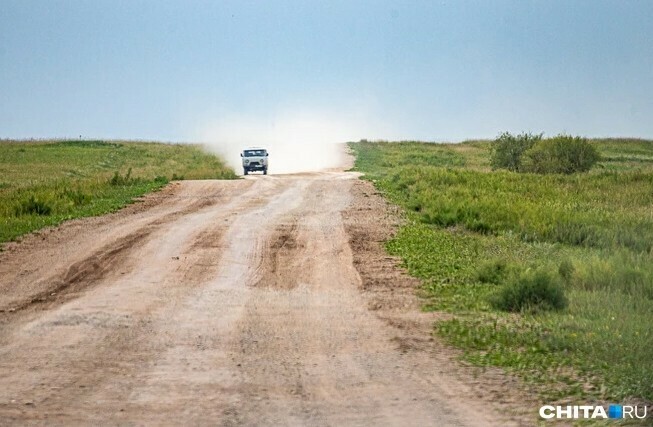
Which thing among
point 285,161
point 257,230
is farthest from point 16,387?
point 285,161

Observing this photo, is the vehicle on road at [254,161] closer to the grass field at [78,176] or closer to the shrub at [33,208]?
the grass field at [78,176]

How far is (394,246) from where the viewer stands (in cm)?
1956

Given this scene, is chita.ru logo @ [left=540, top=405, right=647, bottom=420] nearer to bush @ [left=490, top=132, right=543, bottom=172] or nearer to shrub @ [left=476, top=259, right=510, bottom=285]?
shrub @ [left=476, top=259, right=510, bottom=285]

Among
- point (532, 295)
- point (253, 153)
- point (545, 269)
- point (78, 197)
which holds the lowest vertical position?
point (532, 295)

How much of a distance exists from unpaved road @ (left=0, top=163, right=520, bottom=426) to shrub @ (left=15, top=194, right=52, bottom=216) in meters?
4.90

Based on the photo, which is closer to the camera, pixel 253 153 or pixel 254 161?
pixel 254 161

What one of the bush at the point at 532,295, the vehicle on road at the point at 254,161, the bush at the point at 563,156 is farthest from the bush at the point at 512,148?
the bush at the point at 532,295

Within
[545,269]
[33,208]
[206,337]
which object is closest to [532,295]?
[545,269]

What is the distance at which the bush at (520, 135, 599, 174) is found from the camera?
56.1 m

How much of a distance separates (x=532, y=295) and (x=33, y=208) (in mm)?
18200

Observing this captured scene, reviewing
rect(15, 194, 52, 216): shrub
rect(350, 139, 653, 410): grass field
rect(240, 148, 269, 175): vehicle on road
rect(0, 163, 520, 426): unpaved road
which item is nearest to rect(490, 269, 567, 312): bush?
rect(350, 139, 653, 410): grass field

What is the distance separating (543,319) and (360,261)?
6.07 metres

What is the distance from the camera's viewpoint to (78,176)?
179ft

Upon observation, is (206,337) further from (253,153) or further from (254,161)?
(253,153)
